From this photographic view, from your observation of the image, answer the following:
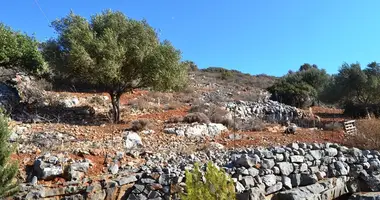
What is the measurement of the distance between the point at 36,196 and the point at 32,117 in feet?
22.0

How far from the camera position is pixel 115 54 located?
12.9 meters

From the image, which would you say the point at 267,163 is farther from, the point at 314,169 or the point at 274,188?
the point at 314,169

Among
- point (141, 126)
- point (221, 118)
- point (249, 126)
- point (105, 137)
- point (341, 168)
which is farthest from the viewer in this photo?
point (221, 118)

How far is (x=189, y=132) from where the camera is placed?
1125 cm

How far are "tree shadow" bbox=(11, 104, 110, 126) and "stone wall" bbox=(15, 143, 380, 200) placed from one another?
590 cm

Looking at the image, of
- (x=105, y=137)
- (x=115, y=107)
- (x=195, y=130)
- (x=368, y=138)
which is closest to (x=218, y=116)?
(x=195, y=130)

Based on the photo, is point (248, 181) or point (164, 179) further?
point (248, 181)

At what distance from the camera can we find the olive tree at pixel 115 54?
12.9 m

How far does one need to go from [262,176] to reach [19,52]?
36.8 feet

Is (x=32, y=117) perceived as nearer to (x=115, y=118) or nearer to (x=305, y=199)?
(x=115, y=118)

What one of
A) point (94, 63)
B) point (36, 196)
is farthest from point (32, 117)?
point (36, 196)

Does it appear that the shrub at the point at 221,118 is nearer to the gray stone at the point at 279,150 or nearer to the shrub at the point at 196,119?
the shrub at the point at 196,119

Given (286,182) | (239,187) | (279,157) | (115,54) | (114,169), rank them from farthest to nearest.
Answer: (115,54) < (279,157) < (286,182) < (114,169) < (239,187)

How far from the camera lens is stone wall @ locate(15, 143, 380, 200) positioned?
6.81 m
